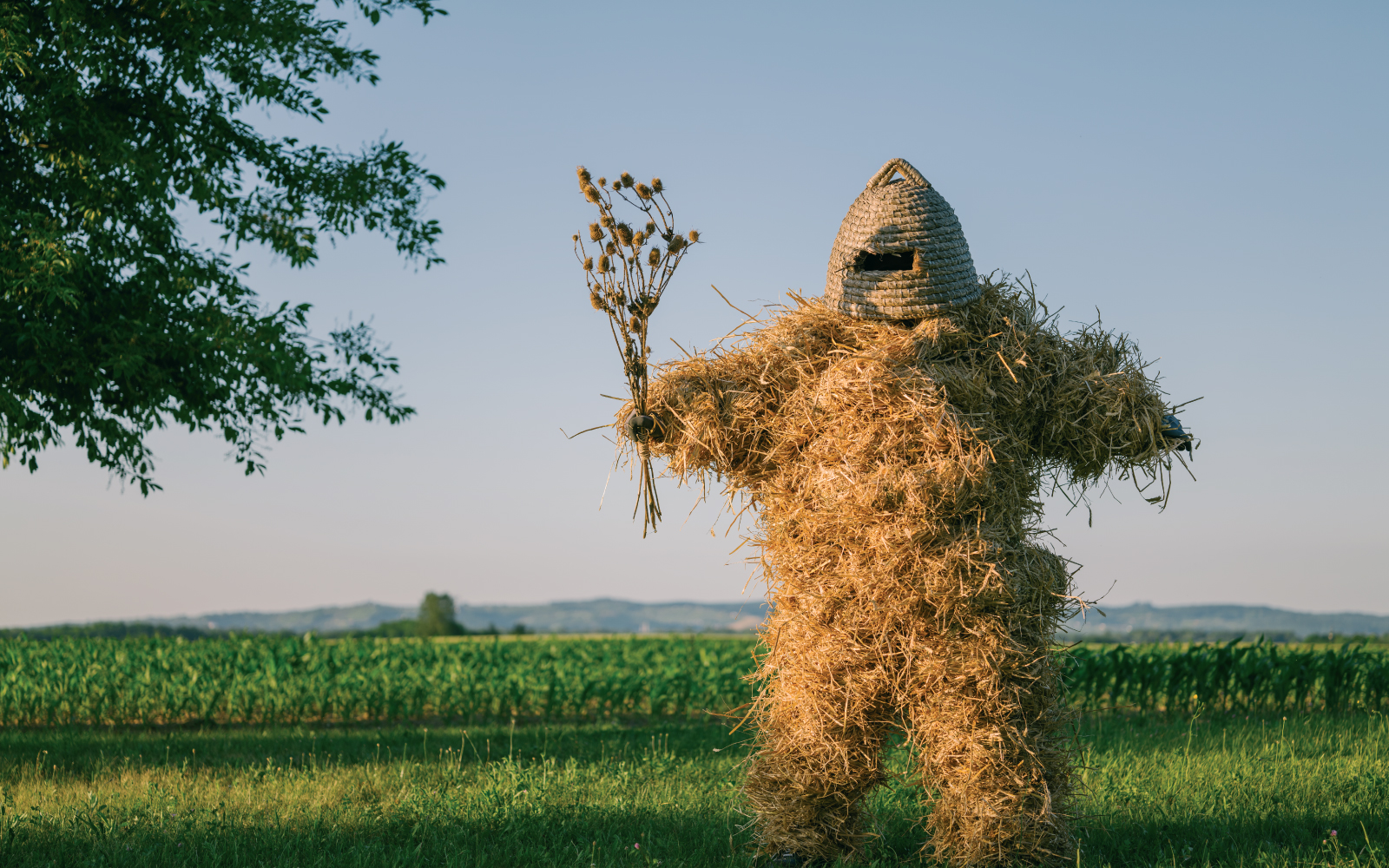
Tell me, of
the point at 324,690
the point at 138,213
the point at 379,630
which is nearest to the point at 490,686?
the point at 324,690

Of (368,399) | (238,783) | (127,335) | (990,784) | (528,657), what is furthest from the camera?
(528,657)

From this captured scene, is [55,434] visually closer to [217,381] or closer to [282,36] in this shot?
[217,381]

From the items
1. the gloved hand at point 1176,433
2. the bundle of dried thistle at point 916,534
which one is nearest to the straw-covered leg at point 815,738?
the bundle of dried thistle at point 916,534

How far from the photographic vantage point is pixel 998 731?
4.05 m

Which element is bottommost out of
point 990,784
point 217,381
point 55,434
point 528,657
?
point 528,657

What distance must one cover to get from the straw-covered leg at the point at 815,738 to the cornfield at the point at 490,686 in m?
7.29

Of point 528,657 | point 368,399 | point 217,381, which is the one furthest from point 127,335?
point 528,657

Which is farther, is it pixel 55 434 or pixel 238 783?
pixel 55 434

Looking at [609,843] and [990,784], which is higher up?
[990,784]

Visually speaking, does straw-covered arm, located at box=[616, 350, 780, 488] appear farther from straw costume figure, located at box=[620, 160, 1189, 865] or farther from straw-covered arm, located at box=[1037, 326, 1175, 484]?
straw-covered arm, located at box=[1037, 326, 1175, 484]

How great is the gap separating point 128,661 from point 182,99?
8940mm

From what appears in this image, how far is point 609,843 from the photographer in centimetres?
501

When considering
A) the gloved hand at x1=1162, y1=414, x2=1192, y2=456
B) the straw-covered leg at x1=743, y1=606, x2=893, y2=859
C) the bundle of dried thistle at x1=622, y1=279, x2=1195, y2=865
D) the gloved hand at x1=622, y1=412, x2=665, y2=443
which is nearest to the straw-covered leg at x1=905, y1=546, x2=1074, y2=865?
the bundle of dried thistle at x1=622, y1=279, x2=1195, y2=865

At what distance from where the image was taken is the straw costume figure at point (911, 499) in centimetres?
406
